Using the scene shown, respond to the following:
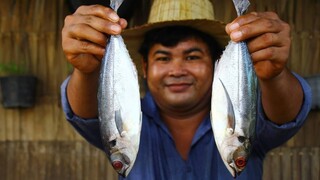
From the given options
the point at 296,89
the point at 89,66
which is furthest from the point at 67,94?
the point at 296,89

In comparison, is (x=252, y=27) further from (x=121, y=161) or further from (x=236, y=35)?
(x=121, y=161)

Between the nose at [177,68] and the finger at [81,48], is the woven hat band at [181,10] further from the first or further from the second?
the finger at [81,48]

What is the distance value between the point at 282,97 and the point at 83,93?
2.76 feet

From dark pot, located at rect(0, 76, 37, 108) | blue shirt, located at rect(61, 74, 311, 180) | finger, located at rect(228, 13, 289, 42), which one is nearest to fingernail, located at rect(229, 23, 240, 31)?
finger, located at rect(228, 13, 289, 42)

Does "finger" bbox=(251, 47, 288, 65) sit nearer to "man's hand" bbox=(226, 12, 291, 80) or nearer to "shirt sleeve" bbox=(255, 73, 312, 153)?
"man's hand" bbox=(226, 12, 291, 80)

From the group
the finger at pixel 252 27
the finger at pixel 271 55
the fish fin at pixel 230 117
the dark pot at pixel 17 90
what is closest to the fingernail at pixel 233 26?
the finger at pixel 252 27

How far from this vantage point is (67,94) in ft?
9.49

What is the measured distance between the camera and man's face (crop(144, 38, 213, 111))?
9.93 feet

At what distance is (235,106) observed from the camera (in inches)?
90.0

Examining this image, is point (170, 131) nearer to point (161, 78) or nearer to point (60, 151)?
point (161, 78)

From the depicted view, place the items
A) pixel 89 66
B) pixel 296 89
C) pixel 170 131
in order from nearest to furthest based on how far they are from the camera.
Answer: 1. pixel 89 66
2. pixel 296 89
3. pixel 170 131

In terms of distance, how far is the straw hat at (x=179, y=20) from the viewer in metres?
3.14

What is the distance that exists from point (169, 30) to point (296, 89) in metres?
0.71

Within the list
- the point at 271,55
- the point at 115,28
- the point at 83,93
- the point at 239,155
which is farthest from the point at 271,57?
the point at 83,93
